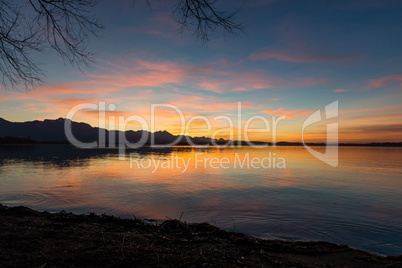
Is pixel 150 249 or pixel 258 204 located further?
pixel 258 204

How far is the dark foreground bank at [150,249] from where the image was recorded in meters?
4.53

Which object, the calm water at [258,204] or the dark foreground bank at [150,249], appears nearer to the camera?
the dark foreground bank at [150,249]

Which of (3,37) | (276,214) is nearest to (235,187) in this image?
(276,214)

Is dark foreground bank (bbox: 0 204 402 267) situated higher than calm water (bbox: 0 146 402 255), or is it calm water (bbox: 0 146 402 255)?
dark foreground bank (bbox: 0 204 402 267)

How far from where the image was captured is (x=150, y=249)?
525 cm

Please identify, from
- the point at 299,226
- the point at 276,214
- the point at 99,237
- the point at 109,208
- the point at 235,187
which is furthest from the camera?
the point at 235,187

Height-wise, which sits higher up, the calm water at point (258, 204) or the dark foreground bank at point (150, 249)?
the dark foreground bank at point (150, 249)

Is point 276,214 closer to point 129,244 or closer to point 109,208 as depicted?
point 129,244

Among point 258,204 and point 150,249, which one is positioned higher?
point 150,249

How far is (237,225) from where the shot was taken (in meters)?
9.36

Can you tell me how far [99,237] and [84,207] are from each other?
6.84 meters

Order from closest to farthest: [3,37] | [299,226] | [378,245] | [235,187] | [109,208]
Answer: [3,37] < [378,245] < [299,226] < [109,208] < [235,187]

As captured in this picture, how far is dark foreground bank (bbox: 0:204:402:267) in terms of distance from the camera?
178 inches

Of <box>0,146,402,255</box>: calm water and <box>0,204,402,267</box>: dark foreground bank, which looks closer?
<box>0,204,402,267</box>: dark foreground bank
